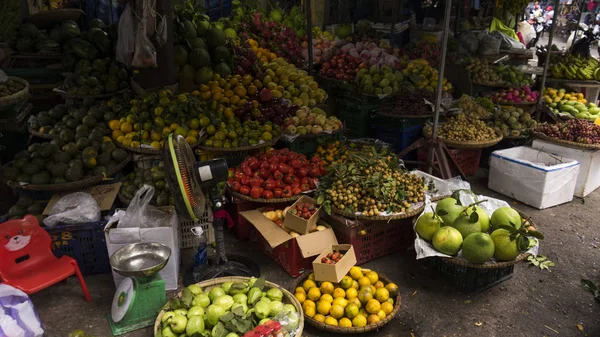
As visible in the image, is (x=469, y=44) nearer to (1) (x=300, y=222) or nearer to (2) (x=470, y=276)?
(2) (x=470, y=276)

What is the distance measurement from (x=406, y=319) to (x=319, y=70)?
4.97 m

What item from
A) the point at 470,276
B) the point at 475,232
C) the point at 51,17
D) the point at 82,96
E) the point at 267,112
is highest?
the point at 51,17

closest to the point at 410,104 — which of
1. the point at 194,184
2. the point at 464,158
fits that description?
the point at 464,158

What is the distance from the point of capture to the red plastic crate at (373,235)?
3.48m

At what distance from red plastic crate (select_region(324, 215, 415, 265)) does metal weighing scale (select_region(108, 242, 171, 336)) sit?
1378mm

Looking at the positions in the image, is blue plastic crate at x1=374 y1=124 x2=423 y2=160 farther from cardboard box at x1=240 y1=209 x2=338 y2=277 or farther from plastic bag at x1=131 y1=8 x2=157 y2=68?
plastic bag at x1=131 y1=8 x2=157 y2=68

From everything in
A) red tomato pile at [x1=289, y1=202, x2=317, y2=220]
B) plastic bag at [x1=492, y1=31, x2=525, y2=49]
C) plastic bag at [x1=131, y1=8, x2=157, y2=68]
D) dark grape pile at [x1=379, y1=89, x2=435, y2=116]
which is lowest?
red tomato pile at [x1=289, y1=202, x2=317, y2=220]

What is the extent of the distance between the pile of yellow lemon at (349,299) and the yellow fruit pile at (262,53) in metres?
4.44

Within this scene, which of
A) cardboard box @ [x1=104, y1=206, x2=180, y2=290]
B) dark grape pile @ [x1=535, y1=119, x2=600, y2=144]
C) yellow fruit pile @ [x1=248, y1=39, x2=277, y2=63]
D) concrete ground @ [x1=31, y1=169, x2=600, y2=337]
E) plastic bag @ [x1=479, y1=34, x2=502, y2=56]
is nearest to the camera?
concrete ground @ [x1=31, y1=169, x2=600, y2=337]

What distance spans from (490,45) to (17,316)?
7663mm

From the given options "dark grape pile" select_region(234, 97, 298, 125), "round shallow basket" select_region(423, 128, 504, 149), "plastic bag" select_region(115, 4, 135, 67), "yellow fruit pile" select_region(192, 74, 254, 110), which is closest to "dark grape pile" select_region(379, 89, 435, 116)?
"round shallow basket" select_region(423, 128, 504, 149)

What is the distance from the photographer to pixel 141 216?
3203 millimetres

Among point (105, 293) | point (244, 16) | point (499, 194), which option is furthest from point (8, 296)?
point (244, 16)

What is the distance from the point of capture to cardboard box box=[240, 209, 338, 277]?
131 inches
